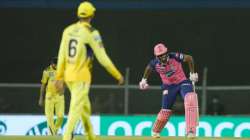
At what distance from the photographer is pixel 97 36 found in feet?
42.2

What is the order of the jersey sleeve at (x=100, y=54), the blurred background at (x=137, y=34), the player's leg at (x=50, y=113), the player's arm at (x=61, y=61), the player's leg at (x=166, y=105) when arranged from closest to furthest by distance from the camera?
the jersey sleeve at (x=100, y=54)
the player's arm at (x=61, y=61)
the player's leg at (x=166, y=105)
the player's leg at (x=50, y=113)
the blurred background at (x=137, y=34)

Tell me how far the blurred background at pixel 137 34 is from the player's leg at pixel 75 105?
55.0 feet

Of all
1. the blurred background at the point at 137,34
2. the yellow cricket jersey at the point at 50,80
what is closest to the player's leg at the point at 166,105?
the yellow cricket jersey at the point at 50,80

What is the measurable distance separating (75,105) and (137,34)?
18.1 m

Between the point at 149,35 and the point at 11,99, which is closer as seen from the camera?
the point at 11,99

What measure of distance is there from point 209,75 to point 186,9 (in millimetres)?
2403

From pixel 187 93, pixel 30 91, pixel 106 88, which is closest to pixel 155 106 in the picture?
pixel 106 88

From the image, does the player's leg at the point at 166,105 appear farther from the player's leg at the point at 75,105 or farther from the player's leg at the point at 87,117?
the player's leg at the point at 75,105

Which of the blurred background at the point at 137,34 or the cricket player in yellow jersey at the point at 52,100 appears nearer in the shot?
the cricket player in yellow jersey at the point at 52,100

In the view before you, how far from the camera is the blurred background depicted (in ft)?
99.1

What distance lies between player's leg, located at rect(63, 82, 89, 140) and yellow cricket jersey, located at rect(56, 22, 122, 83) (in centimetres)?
11

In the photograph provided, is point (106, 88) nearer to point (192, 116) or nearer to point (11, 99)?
Result: point (11, 99)

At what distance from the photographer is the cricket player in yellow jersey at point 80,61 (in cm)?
1282

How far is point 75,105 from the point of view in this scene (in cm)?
1282
